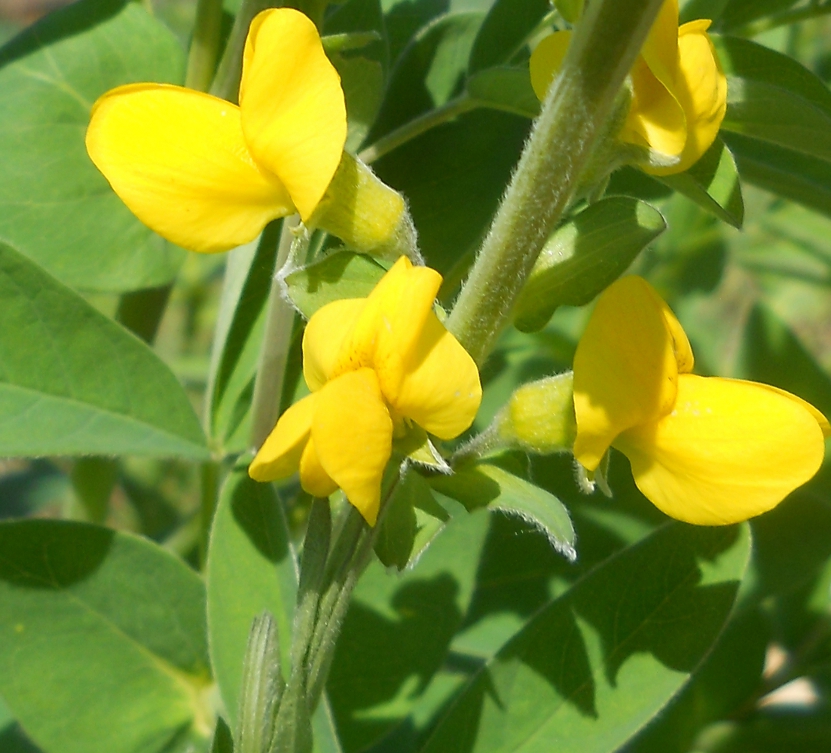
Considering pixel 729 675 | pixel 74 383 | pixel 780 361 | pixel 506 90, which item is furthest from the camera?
pixel 780 361

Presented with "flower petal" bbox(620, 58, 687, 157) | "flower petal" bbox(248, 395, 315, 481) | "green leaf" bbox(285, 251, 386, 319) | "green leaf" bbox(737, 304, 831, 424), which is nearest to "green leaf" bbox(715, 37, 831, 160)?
"flower petal" bbox(620, 58, 687, 157)

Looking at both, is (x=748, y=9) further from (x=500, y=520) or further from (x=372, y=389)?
(x=372, y=389)

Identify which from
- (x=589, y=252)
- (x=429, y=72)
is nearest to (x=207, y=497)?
(x=429, y=72)

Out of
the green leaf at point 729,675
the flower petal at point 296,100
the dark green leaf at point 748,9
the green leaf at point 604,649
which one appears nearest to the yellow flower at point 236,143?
the flower petal at point 296,100

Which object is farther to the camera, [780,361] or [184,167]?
[780,361]

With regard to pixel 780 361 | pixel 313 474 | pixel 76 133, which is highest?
pixel 313 474

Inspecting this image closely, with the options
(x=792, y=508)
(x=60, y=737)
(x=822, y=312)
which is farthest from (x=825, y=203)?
(x=822, y=312)
